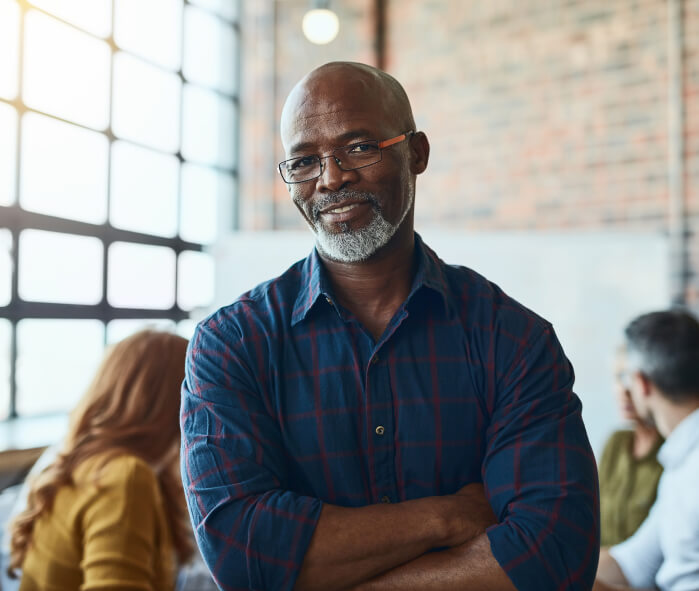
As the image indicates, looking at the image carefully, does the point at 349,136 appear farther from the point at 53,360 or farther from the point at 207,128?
Result: the point at 207,128

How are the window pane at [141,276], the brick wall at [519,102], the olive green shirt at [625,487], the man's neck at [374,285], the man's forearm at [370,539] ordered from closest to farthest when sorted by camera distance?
the man's forearm at [370,539]
the man's neck at [374,285]
the olive green shirt at [625,487]
the brick wall at [519,102]
the window pane at [141,276]

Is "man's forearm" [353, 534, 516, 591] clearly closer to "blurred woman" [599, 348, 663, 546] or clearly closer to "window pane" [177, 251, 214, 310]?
"blurred woman" [599, 348, 663, 546]

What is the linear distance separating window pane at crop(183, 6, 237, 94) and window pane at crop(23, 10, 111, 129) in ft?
2.69

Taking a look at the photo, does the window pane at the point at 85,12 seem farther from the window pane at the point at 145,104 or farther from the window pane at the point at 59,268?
the window pane at the point at 59,268

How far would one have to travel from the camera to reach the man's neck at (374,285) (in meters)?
1.33

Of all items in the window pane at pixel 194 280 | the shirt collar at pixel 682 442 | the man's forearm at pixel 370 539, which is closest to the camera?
the man's forearm at pixel 370 539

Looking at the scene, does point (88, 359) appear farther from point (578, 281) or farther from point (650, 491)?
point (650, 491)

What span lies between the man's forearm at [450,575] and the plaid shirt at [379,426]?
0.07 ft

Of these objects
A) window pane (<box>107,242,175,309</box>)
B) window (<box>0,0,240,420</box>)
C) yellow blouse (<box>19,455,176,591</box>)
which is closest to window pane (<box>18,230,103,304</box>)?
window (<box>0,0,240,420</box>)

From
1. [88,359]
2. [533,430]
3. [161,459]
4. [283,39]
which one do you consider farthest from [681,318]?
[283,39]

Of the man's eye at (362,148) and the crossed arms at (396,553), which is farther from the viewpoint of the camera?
the man's eye at (362,148)

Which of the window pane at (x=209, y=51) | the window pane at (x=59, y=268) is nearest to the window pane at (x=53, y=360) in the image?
the window pane at (x=59, y=268)

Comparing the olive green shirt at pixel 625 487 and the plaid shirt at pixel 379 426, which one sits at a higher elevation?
the plaid shirt at pixel 379 426

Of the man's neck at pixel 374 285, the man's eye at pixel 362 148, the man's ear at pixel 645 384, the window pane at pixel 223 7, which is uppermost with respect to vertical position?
the window pane at pixel 223 7
